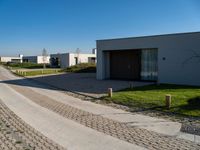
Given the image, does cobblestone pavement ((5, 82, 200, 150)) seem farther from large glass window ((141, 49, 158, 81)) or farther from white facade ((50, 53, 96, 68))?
white facade ((50, 53, 96, 68))

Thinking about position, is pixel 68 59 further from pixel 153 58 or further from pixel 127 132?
pixel 127 132

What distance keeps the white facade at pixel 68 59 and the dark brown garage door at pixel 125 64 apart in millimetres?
34494

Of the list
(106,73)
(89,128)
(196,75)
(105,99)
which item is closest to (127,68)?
(106,73)

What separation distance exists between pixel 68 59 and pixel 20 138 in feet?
175

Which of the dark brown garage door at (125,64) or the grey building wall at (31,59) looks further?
the grey building wall at (31,59)

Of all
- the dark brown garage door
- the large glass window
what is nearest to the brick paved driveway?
the large glass window

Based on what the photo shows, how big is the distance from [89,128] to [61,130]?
888 millimetres

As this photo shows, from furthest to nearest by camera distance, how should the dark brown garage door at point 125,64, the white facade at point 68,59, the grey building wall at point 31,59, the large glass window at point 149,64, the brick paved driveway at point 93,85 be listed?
the grey building wall at point 31,59
the white facade at point 68,59
the dark brown garage door at point 125,64
the large glass window at point 149,64
the brick paved driveway at point 93,85

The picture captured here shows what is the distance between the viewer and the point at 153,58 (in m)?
22.3

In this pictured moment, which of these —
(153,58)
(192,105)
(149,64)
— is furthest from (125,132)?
(149,64)

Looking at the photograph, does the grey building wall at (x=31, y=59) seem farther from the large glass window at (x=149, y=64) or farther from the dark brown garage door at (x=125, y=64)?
the large glass window at (x=149, y=64)

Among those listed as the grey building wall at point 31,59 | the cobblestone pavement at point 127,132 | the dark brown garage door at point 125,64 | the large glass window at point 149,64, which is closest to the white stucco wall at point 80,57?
the grey building wall at point 31,59

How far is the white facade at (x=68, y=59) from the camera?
5953 centimetres

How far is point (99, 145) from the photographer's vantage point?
20.0 feet
